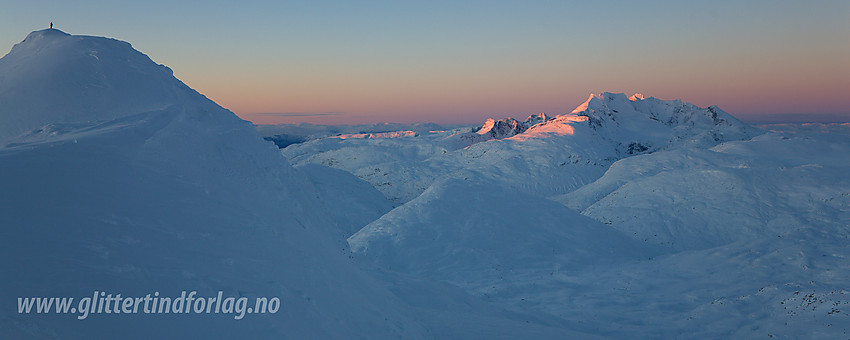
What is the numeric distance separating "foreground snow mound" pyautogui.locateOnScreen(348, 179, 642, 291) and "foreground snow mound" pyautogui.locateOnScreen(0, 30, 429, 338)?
12.6m

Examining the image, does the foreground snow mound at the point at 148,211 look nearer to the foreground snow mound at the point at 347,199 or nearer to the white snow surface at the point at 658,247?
the white snow surface at the point at 658,247

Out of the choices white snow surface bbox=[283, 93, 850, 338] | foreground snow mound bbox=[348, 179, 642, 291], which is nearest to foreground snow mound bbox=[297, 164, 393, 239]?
white snow surface bbox=[283, 93, 850, 338]

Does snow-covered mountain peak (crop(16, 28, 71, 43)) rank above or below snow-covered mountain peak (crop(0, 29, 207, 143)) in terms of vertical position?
above

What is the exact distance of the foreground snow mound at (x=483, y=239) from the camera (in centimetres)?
2509

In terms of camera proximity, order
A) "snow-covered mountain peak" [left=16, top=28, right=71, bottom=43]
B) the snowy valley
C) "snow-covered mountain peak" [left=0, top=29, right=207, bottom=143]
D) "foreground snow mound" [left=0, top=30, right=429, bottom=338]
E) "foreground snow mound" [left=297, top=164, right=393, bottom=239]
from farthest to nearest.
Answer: "foreground snow mound" [left=297, top=164, right=393, bottom=239]
"snow-covered mountain peak" [left=16, top=28, right=71, bottom=43]
"snow-covered mountain peak" [left=0, top=29, right=207, bottom=143]
the snowy valley
"foreground snow mound" [left=0, top=30, right=429, bottom=338]

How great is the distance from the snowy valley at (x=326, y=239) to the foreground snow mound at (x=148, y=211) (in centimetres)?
4

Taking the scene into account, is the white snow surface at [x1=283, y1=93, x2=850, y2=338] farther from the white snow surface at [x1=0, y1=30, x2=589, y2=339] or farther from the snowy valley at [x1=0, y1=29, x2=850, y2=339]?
the white snow surface at [x1=0, y1=30, x2=589, y2=339]

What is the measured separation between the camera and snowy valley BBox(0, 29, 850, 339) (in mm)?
7227

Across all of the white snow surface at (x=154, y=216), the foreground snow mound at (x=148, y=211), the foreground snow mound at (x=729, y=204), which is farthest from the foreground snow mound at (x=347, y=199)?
the foreground snow mound at (x=148, y=211)

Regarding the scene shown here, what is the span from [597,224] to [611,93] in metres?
99.7

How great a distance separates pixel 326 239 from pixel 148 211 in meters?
4.99

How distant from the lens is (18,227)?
6660 millimetres

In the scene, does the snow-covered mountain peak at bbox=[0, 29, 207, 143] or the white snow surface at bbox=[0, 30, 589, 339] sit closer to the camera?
the white snow surface at bbox=[0, 30, 589, 339]

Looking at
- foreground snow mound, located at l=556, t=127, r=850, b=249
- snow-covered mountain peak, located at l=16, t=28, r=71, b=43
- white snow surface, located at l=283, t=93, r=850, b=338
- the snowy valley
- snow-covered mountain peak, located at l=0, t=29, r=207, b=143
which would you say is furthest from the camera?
foreground snow mound, located at l=556, t=127, r=850, b=249
